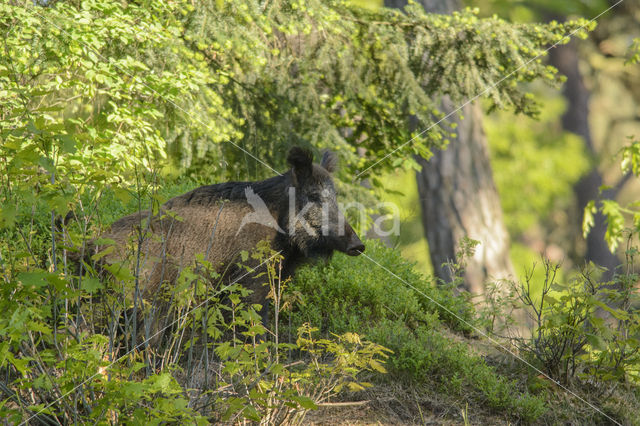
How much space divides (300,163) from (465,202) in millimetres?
5910

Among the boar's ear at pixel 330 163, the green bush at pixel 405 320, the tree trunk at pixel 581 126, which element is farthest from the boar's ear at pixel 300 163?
the tree trunk at pixel 581 126

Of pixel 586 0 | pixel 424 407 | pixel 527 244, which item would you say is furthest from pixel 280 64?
pixel 527 244

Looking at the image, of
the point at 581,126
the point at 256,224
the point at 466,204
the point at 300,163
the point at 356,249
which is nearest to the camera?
the point at 256,224

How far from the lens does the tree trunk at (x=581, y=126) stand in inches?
784

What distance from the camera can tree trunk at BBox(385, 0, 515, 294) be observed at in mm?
10867

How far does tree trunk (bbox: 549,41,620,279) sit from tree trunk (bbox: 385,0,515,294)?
1023cm

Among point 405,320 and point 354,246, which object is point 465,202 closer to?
point 405,320

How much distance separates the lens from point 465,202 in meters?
11.0

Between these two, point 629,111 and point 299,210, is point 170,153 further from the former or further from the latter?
point 629,111

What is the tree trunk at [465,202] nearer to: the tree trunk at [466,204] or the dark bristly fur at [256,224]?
the tree trunk at [466,204]

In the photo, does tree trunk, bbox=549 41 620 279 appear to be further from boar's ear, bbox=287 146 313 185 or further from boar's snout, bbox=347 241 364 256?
boar's ear, bbox=287 146 313 185

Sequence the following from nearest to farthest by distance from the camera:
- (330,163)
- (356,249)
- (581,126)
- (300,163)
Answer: (356,249)
(300,163)
(330,163)
(581,126)

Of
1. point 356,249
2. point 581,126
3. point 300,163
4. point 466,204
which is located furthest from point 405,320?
point 581,126

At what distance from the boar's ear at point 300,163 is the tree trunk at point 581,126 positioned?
647 inches
